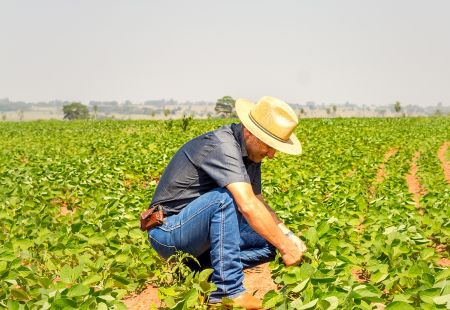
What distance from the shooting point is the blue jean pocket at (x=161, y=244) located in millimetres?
3400

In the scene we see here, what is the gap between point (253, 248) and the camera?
143 inches

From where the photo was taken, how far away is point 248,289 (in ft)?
13.1

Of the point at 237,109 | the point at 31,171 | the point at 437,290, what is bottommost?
the point at 31,171

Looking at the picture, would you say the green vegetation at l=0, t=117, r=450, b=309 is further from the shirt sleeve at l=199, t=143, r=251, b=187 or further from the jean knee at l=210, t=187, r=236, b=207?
the shirt sleeve at l=199, t=143, r=251, b=187

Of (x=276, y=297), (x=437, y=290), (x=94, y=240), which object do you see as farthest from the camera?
(x=94, y=240)

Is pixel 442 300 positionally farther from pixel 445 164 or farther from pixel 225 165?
pixel 445 164

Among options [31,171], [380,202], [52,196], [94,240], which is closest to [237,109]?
[94,240]

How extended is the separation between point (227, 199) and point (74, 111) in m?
159

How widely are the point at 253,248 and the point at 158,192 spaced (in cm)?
88

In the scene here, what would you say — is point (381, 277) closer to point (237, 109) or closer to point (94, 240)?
point (237, 109)

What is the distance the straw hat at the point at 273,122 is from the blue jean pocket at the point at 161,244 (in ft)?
3.39

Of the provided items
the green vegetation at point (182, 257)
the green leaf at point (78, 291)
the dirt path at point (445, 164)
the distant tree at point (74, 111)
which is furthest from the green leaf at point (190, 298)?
the distant tree at point (74, 111)

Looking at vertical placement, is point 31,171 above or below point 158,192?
below

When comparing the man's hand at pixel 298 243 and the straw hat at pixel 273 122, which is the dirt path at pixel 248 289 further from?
the straw hat at pixel 273 122
